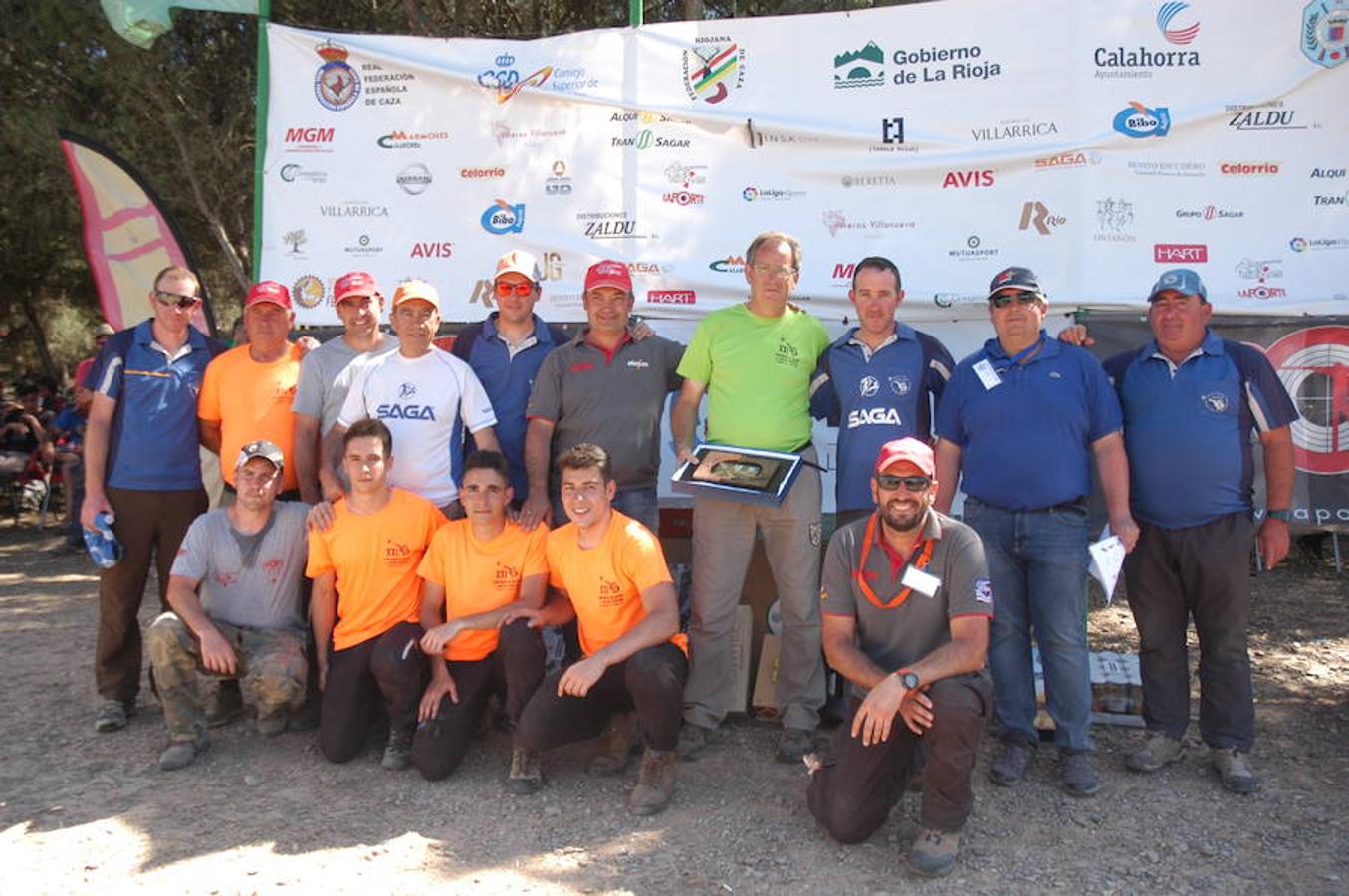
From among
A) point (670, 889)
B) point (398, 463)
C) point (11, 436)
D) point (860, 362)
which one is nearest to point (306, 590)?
point (398, 463)

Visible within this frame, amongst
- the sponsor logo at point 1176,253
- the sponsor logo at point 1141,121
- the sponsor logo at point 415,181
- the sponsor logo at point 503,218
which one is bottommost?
the sponsor logo at point 1176,253

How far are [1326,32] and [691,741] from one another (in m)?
4.75

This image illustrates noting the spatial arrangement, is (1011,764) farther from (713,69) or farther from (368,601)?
(713,69)

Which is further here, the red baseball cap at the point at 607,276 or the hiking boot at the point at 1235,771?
the red baseball cap at the point at 607,276

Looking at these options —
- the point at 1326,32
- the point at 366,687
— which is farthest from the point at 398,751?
the point at 1326,32

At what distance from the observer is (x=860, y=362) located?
427 cm

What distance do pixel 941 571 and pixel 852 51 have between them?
11.1 feet

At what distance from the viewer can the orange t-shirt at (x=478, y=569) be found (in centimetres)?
415

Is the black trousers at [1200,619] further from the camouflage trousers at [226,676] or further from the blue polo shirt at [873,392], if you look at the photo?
the camouflage trousers at [226,676]

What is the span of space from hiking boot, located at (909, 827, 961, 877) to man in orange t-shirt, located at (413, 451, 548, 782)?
60.1 inches

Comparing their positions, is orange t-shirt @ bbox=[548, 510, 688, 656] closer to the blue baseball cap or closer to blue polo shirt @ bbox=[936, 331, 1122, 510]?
blue polo shirt @ bbox=[936, 331, 1122, 510]

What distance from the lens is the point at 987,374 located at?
4062 mm

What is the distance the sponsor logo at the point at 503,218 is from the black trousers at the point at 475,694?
2.74m

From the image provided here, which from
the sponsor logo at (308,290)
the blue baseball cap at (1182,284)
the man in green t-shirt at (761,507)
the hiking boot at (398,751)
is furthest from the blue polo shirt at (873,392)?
the sponsor logo at (308,290)
